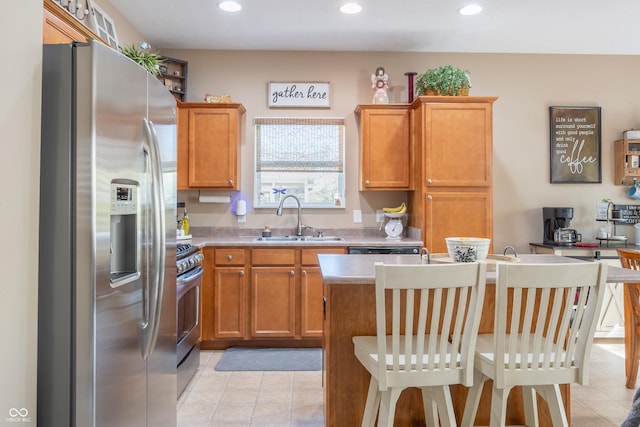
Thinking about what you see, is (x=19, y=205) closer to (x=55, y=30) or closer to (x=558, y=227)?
Result: (x=55, y=30)

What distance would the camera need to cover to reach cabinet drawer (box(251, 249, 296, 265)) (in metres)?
3.58

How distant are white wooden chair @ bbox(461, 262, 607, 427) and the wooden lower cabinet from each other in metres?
2.00

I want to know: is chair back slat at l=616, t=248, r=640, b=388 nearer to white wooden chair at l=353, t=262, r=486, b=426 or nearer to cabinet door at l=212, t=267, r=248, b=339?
white wooden chair at l=353, t=262, r=486, b=426

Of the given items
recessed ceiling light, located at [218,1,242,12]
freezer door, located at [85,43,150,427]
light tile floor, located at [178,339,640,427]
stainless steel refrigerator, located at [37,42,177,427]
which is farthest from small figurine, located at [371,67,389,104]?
stainless steel refrigerator, located at [37,42,177,427]

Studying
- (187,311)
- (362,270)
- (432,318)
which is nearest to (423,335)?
(432,318)

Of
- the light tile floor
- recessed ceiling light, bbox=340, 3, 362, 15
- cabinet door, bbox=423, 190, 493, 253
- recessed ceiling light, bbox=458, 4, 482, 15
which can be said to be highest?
recessed ceiling light, bbox=458, 4, 482, 15

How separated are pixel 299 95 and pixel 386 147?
1027mm

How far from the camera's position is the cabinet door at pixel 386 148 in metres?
3.90

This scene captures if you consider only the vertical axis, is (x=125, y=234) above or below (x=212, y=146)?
below

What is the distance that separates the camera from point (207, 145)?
3.86 m

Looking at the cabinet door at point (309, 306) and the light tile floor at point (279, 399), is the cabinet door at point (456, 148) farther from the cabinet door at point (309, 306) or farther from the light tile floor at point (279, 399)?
the light tile floor at point (279, 399)

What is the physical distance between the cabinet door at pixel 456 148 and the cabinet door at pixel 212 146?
5.72 feet

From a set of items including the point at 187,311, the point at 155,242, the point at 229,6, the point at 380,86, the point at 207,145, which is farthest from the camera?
the point at 380,86

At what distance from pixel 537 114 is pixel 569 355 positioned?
322 centimetres
